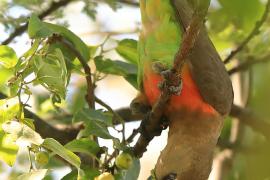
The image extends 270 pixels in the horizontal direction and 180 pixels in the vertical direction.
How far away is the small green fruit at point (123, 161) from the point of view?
1.65 metres

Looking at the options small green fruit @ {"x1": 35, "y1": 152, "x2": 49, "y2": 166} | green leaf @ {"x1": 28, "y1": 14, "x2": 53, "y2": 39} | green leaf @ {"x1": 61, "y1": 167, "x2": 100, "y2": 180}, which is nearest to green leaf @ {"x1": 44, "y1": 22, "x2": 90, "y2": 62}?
green leaf @ {"x1": 28, "y1": 14, "x2": 53, "y2": 39}

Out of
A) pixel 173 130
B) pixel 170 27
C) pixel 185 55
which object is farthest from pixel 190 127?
pixel 185 55

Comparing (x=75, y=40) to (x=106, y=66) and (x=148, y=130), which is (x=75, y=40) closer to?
(x=106, y=66)

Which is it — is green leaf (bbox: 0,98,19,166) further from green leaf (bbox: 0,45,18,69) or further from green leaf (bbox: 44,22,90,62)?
green leaf (bbox: 44,22,90,62)

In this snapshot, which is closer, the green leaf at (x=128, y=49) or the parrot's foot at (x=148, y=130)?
the parrot's foot at (x=148, y=130)

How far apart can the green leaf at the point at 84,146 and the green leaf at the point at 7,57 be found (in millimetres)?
344

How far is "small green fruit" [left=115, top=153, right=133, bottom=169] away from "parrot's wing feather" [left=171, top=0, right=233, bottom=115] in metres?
0.75

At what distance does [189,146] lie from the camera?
217 centimetres

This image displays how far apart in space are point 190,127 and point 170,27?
0.52m

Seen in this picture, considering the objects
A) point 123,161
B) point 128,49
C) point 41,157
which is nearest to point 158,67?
point 128,49

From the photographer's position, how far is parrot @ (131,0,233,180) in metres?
2.19

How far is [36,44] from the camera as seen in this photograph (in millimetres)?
1496

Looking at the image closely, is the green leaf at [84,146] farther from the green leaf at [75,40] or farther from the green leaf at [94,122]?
the green leaf at [75,40]

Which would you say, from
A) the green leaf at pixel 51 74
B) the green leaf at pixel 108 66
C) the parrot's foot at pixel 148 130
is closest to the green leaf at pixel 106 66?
the green leaf at pixel 108 66
